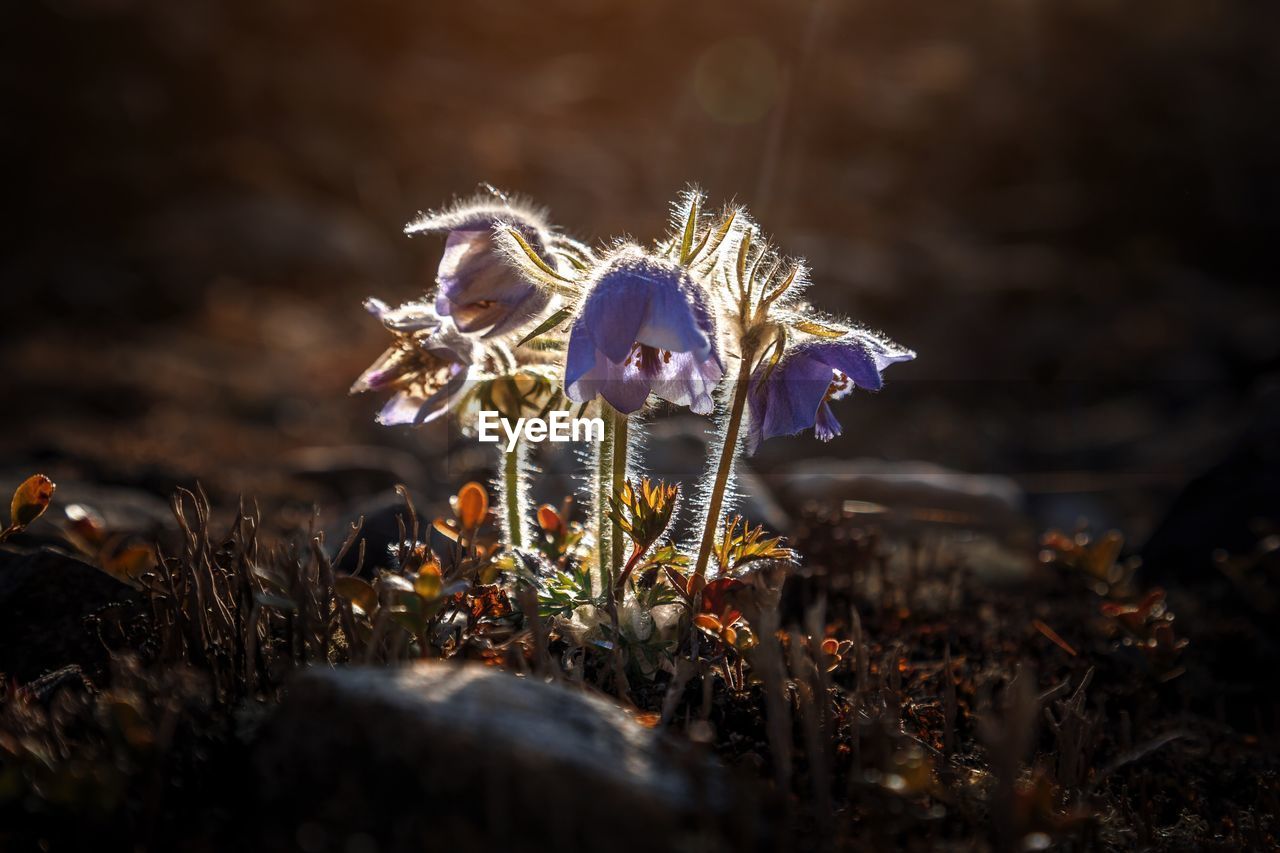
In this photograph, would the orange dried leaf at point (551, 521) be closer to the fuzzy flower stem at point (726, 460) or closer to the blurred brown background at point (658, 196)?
the fuzzy flower stem at point (726, 460)

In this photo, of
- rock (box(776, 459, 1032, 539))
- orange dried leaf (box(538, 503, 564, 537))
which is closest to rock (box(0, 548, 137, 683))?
orange dried leaf (box(538, 503, 564, 537))

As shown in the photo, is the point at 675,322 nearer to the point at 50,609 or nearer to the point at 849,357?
the point at 849,357

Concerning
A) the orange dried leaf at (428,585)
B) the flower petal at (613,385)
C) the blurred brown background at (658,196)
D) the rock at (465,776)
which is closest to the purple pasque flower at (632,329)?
the flower petal at (613,385)

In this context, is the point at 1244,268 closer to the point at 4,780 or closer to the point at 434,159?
the point at 434,159

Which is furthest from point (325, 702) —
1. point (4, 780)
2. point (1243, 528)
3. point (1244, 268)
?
point (1244, 268)

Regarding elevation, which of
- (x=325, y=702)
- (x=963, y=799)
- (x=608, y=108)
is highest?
(x=608, y=108)

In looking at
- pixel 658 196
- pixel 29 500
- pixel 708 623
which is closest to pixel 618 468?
pixel 708 623
